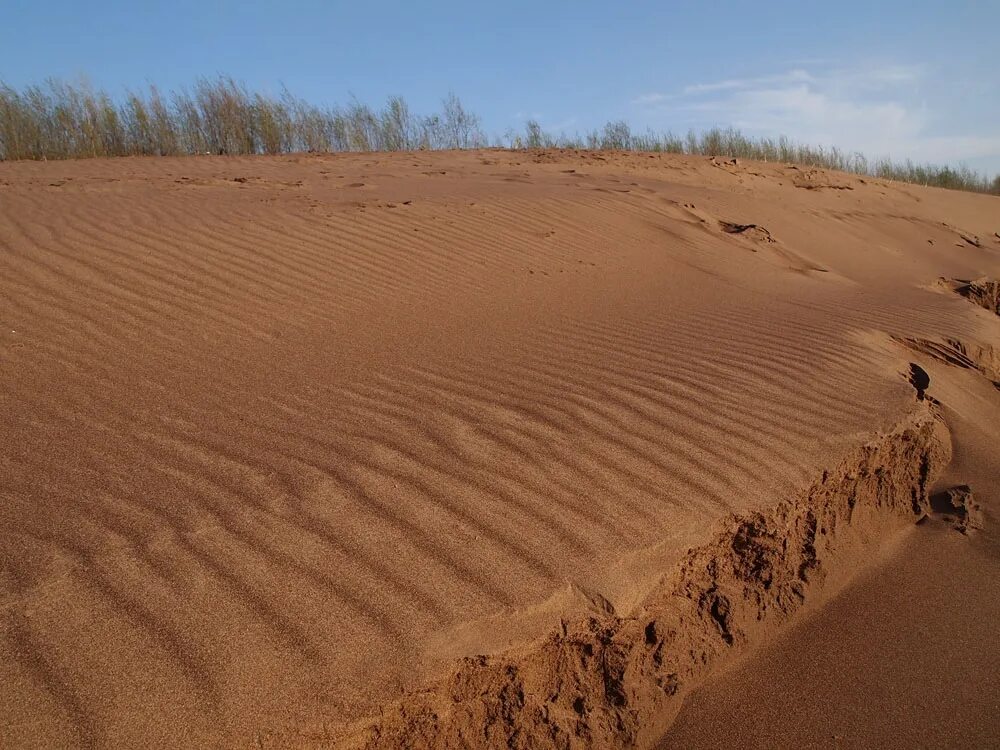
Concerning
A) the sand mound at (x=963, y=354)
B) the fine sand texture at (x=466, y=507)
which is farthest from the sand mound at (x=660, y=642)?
the sand mound at (x=963, y=354)

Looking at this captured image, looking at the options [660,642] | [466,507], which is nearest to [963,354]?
[660,642]

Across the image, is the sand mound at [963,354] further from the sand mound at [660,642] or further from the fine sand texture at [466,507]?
the sand mound at [660,642]

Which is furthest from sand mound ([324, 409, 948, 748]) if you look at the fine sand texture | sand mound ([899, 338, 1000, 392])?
sand mound ([899, 338, 1000, 392])

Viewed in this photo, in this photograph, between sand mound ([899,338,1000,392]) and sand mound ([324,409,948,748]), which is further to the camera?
sand mound ([899,338,1000,392])

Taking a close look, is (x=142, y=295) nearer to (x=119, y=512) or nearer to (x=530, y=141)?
(x=119, y=512)

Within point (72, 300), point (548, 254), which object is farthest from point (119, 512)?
point (548, 254)

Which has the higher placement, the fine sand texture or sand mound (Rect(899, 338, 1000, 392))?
the fine sand texture

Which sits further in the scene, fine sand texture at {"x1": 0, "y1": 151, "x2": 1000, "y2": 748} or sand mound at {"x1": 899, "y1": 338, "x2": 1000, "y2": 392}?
sand mound at {"x1": 899, "y1": 338, "x2": 1000, "y2": 392}

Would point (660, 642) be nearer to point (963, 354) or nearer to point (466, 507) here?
point (466, 507)

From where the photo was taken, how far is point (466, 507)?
2590mm

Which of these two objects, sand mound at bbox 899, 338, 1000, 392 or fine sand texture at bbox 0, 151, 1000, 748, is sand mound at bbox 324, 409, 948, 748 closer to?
fine sand texture at bbox 0, 151, 1000, 748

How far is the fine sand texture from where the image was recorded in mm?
1944

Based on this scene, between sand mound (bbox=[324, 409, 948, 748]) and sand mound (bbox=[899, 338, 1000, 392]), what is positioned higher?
sand mound (bbox=[324, 409, 948, 748])

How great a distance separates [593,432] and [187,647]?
177cm
